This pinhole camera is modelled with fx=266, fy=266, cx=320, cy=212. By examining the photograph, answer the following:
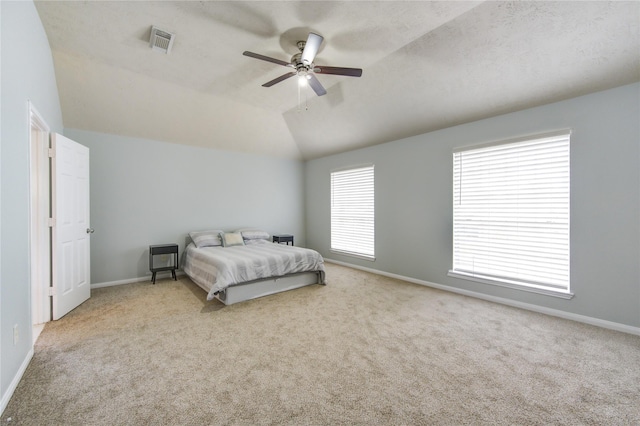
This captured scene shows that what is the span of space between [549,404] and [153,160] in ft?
19.2

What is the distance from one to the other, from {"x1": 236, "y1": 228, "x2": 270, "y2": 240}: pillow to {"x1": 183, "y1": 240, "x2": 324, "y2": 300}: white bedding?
0.61 m

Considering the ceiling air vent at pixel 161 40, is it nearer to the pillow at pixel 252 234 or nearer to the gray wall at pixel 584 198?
the pillow at pixel 252 234

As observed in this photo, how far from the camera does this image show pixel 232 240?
4.95 meters

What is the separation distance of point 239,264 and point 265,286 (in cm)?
54

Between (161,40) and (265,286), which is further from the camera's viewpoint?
(265,286)

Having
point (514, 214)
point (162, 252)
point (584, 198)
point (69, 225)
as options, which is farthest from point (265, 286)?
point (584, 198)

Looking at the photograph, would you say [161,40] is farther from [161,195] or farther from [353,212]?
[353,212]

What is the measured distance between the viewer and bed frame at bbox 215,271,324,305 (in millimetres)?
3488

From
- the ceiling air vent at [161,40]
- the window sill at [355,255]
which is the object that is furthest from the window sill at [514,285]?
the ceiling air vent at [161,40]

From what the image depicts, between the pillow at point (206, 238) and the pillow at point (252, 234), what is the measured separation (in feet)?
1.68

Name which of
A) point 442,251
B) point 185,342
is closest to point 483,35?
point 442,251

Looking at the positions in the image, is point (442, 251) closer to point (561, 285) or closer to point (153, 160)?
point (561, 285)

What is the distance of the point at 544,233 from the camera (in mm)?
3195

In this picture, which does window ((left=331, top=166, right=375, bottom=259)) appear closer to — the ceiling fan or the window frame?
the window frame
